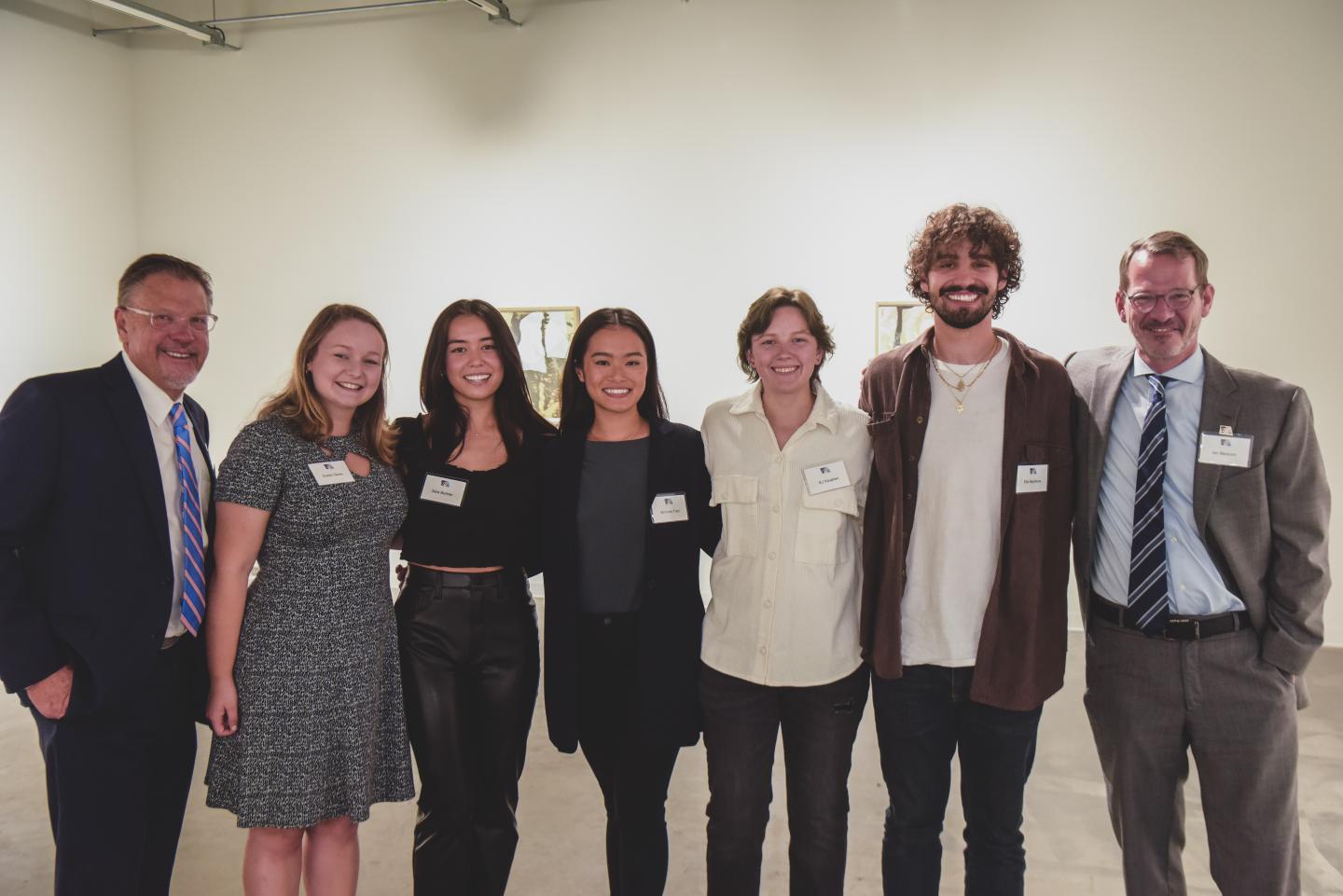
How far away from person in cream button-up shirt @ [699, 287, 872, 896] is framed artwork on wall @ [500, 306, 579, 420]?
169 inches

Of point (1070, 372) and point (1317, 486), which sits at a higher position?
point (1070, 372)

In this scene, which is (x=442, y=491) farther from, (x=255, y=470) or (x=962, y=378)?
(x=962, y=378)

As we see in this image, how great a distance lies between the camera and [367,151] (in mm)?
6934

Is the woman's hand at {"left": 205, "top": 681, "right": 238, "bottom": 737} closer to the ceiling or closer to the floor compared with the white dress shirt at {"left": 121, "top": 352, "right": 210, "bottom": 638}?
closer to the floor

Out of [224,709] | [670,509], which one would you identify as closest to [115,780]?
[224,709]

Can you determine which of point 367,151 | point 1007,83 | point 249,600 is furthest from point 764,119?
point 249,600

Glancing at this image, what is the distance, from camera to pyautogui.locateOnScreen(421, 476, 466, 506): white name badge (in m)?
2.52

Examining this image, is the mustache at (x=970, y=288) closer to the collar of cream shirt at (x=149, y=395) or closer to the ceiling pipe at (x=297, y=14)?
the collar of cream shirt at (x=149, y=395)

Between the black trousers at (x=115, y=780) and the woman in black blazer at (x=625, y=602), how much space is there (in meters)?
1.02

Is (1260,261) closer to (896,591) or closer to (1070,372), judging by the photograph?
(1070,372)

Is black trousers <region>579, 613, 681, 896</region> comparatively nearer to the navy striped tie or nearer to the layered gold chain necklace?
the layered gold chain necklace

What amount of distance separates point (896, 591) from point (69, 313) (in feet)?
24.4

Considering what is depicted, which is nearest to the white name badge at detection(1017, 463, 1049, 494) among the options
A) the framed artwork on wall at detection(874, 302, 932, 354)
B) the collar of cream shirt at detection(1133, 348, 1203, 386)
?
the collar of cream shirt at detection(1133, 348, 1203, 386)

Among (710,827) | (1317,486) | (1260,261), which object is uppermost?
(1260,261)
